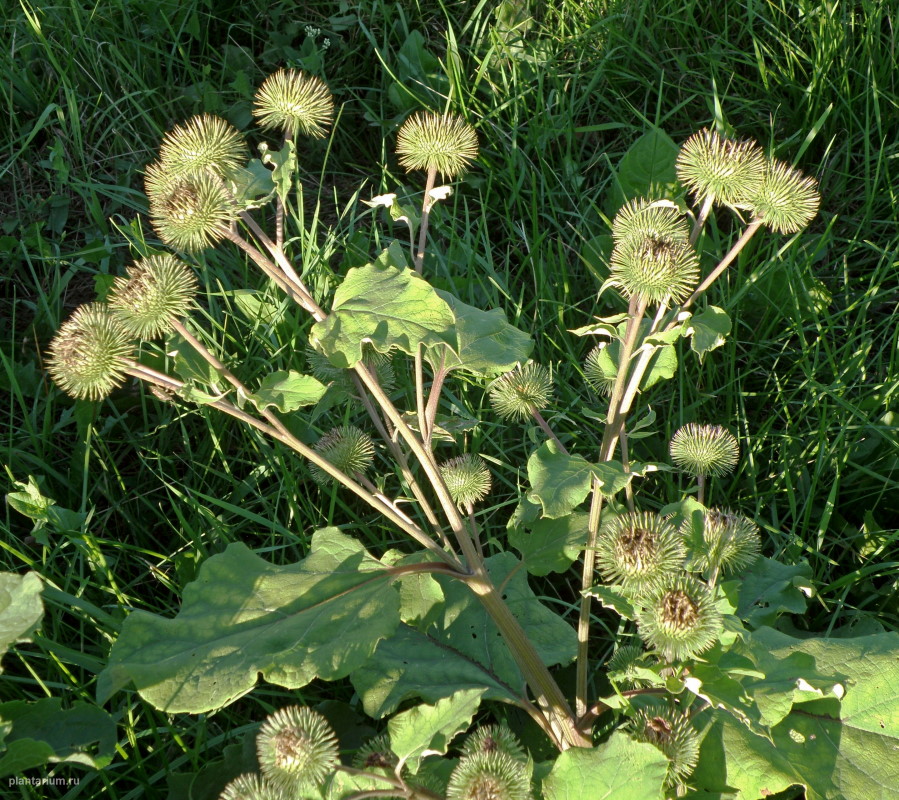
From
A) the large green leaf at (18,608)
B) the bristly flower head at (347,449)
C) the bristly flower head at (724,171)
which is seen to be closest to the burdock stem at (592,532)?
the bristly flower head at (724,171)

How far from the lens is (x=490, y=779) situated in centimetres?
200

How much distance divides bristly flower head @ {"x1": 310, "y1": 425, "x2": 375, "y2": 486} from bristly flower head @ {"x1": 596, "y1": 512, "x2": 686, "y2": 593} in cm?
86

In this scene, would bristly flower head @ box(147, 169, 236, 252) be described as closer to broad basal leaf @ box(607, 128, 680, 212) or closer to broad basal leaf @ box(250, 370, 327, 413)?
broad basal leaf @ box(250, 370, 327, 413)

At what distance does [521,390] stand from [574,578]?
79 cm

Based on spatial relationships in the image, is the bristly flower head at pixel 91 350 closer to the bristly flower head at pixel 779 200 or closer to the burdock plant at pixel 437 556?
the burdock plant at pixel 437 556

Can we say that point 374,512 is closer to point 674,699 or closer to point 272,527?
point 272,527

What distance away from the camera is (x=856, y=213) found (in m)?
3.95

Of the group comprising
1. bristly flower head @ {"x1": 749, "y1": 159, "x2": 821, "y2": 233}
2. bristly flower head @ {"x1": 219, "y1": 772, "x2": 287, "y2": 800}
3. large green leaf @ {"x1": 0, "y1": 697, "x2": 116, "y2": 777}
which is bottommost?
large green leaf @ {"x1": 0, "y1": 697, "x2": 116, "y2": 777}

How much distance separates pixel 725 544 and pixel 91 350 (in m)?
1.65

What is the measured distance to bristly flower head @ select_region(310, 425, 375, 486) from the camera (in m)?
2.77

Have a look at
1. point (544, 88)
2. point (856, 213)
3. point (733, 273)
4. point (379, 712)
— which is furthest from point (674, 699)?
point (544, 88)

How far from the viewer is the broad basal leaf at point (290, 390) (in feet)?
8.03

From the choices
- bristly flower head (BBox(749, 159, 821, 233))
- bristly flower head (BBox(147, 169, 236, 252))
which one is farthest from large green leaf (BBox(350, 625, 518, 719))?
bristly flower head (BBox(749, 159, 821, 233))

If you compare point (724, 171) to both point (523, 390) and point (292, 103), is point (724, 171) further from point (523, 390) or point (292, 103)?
point (292, 103)
